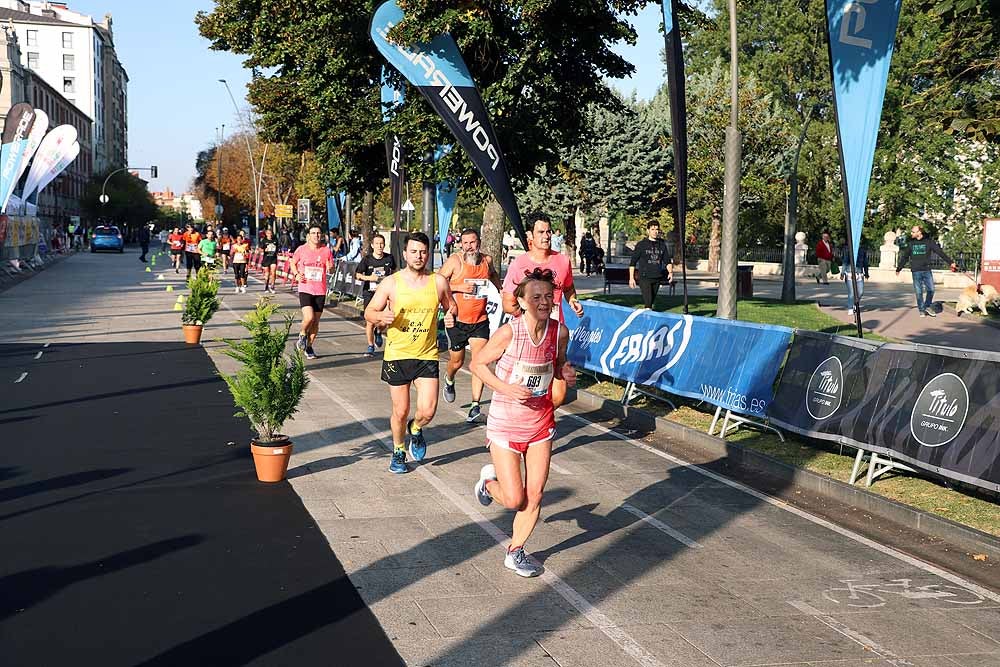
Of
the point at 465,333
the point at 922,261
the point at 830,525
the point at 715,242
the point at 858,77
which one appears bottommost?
the point at 830,525

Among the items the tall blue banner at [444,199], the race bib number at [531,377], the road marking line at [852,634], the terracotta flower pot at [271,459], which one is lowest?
the road marking line at [852,634]

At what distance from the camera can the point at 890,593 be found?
22.3ft

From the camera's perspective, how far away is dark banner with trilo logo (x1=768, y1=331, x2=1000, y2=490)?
8266mm

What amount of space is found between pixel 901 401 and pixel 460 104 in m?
9.83

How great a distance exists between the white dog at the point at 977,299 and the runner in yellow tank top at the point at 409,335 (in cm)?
2092

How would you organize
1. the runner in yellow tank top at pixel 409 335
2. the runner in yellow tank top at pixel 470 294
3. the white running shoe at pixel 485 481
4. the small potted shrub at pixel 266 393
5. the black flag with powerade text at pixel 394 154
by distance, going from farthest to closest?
the black flag with powerade text at pixel 394 154 → the runner in yellow tank top at pixel 470 294 → the runner in yellow tank top at pixel 409 335 → the small potted shrub at pixel 266 393 → the white running shoe at pixel 485 481

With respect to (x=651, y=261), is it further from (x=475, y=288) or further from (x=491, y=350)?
(x=491, y=350)

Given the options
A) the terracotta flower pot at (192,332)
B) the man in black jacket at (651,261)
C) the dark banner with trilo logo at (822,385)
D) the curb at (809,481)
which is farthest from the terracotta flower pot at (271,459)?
the man in black jacket at (651,261)

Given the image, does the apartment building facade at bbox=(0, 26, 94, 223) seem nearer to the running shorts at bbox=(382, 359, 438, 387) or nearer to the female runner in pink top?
the running shorts at bbox=(382, 359, 438, 387)

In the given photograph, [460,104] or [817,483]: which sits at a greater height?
[460,104]

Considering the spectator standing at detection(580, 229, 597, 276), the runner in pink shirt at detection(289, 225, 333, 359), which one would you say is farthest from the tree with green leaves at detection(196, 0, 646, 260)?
the spectator standing at detection(580, 229, 597, 276)

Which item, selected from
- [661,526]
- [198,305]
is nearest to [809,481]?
[661,526]

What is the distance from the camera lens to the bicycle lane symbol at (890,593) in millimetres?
6621

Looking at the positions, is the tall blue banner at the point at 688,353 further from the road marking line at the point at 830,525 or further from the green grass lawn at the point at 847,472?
the road marking line at the point at 830,525
